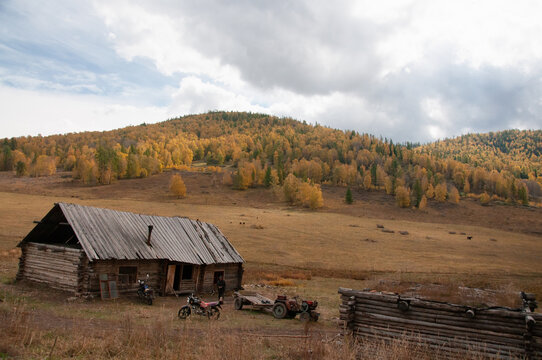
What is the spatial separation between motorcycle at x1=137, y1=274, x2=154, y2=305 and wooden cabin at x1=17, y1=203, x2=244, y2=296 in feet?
4.12

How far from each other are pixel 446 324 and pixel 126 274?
60.9ft

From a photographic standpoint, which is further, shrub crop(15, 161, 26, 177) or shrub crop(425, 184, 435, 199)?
shrub crop(425, 184, 435, 199)

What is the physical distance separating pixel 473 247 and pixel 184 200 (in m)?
71.0

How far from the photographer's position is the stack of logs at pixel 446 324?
11.4 m

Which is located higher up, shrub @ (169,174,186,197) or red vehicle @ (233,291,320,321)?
shrub @ (169,174,186,197)

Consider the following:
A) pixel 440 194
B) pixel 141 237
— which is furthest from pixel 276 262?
pixel 440 194

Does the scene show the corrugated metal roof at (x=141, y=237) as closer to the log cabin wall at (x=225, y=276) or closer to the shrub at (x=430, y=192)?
the log cabin wall at (x=225, y=276)

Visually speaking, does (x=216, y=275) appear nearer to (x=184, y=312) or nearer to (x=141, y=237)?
(x=141, y=237)

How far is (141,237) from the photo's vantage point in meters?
25.2

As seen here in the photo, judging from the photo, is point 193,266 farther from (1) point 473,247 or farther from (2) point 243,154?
(2) point 243,154

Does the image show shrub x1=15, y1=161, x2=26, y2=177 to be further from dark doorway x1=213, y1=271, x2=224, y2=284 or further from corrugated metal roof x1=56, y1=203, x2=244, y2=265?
dark doorway x1=213, y1=271, x2=224, y2=284

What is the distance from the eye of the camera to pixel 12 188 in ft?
335

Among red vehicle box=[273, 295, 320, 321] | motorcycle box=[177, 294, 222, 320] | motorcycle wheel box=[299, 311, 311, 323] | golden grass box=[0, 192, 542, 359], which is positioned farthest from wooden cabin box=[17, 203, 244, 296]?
motorcycle wheel box=[299, 311, 311, 323]

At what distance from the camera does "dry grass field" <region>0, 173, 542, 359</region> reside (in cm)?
970
